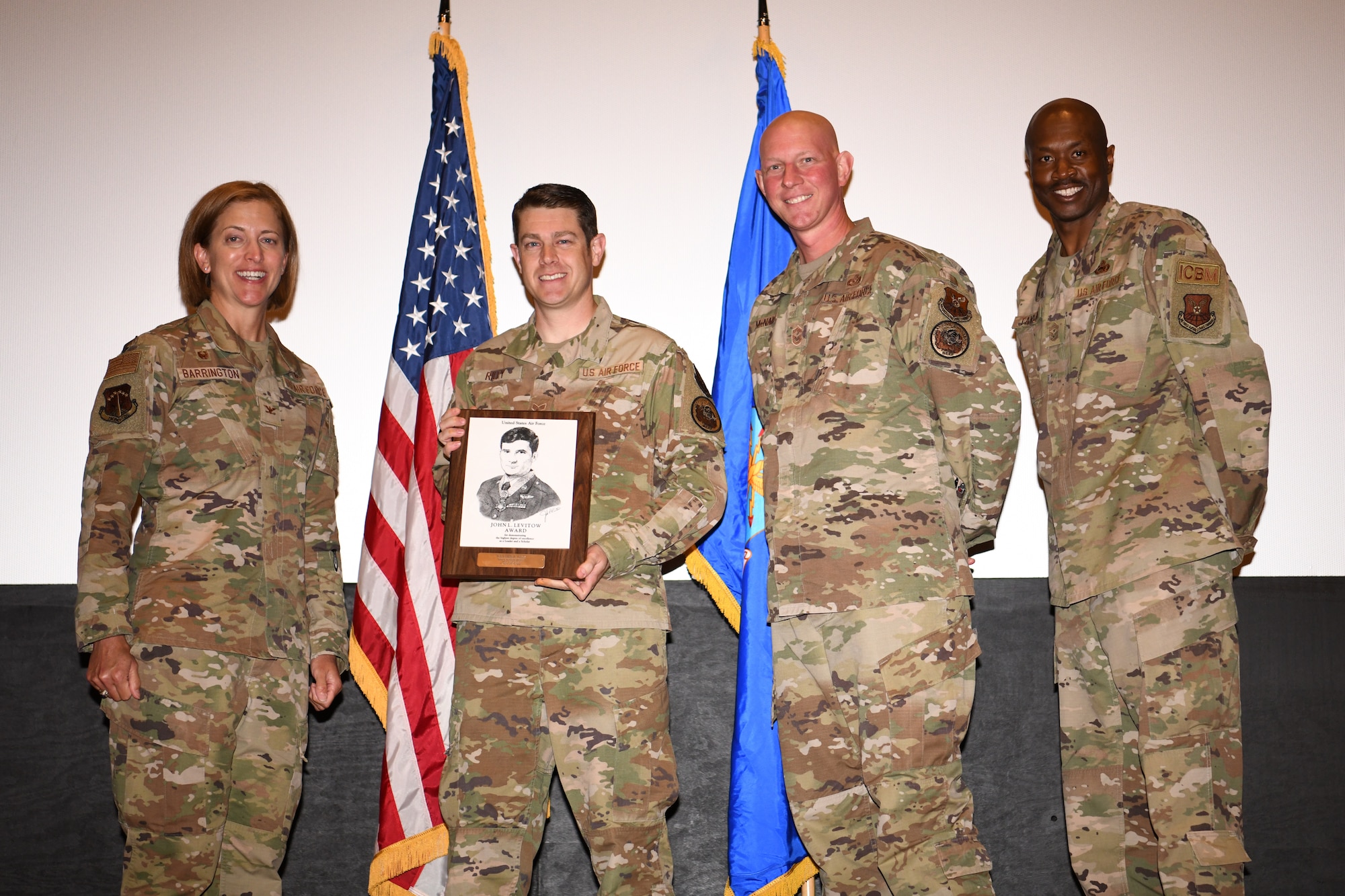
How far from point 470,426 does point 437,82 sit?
5.48ft

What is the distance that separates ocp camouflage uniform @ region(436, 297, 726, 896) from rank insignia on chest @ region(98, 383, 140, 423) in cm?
103

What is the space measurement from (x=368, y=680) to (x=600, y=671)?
3.63ft

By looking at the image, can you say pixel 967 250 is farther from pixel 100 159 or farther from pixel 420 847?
pixel 100 159

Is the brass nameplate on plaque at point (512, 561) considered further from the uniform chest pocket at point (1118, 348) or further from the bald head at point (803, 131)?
the uniform chest pocket at point (1118, 348)

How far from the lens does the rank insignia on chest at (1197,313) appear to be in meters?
2.51

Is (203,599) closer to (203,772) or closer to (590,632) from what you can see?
(203,772)

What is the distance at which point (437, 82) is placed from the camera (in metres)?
3.52

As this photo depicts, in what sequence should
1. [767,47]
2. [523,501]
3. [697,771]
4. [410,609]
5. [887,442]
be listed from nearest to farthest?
[523,501] → [887,442] → [410,609] → [697,771] → [767,47]

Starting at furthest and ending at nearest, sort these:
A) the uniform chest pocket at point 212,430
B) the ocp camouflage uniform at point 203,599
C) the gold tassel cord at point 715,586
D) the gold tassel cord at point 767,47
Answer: the gold tassel cord at point 767,47 < the gold tassel cord at point 715,586 < the uniform chest pocket at point 212,430 < the ocp camouflage uniform at point 203,599

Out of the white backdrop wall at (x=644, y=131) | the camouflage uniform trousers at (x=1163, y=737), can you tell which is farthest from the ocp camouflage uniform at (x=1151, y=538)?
the white backdrop wall at (x=644, y=131)

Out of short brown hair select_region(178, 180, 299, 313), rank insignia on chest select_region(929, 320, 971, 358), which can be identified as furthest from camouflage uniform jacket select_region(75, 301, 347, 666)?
rank insignia on chest select_region(929, 320, 971, 358)

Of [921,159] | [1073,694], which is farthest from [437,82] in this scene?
[1073,694]

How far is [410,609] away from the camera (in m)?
3.09

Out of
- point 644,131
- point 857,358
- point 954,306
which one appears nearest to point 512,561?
point 857,358
